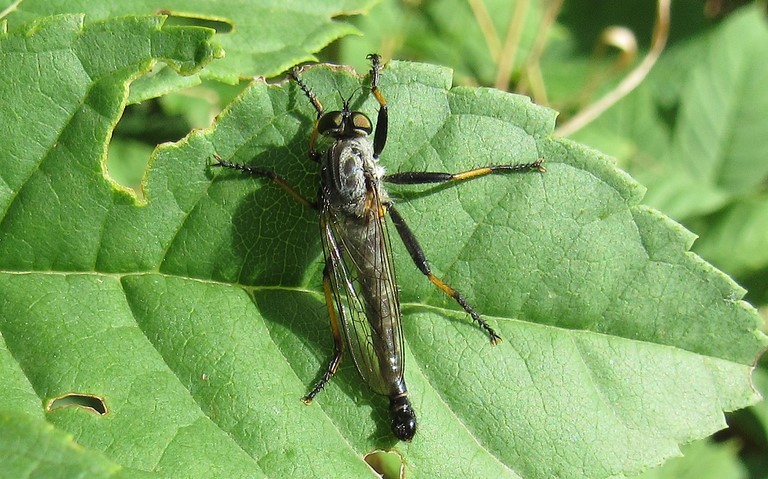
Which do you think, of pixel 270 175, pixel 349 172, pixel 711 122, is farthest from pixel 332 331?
pixel 711 122

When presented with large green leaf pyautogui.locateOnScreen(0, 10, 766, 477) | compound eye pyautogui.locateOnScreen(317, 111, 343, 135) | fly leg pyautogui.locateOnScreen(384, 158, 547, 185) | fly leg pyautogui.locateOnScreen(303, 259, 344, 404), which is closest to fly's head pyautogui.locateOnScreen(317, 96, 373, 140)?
compound eye pyautogui.locateOnScreen(317, 111, 343, 135)

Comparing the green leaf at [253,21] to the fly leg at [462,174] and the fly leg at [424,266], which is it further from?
the fly leg at [424,266]

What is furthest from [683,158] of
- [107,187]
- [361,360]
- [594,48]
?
[107,187]

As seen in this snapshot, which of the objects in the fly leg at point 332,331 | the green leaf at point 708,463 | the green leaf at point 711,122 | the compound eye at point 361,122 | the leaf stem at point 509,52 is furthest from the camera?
the green leaf at point 711,122

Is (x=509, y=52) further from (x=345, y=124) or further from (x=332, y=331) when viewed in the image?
(x=332, y=331)

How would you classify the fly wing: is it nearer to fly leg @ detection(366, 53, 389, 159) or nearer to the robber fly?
the robber fly

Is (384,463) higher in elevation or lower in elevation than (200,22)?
lower

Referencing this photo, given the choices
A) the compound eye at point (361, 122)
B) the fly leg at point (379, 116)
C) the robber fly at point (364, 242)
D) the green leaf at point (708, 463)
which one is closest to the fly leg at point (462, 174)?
the robber fly at point (364, 242)
